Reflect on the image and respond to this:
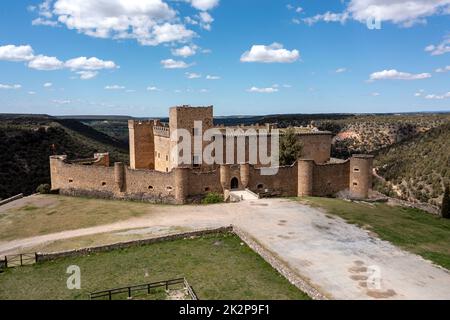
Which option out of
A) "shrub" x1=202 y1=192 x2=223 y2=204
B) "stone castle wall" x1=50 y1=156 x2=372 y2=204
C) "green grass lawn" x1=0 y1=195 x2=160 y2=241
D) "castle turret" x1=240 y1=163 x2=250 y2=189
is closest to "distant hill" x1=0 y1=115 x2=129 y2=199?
"stone castle wall" x1=50 y1=156 x2=372 y2=204

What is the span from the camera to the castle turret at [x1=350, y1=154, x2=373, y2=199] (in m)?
31.9

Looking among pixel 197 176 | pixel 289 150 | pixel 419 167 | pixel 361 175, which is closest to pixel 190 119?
pixel 197 176

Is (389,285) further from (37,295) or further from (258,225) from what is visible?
(37,295)

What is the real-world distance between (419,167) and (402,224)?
32886 millimetres

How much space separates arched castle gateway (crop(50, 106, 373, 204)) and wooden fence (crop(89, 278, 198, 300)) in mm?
14358

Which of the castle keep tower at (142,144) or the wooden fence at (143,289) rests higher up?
the castle keep tower at (142,144)

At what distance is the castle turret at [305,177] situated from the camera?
3114 cm

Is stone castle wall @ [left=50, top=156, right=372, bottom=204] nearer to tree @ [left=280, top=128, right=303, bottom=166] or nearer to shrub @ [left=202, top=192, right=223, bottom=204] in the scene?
shrub @ [left=202, top=192, right=223, bottom=204]

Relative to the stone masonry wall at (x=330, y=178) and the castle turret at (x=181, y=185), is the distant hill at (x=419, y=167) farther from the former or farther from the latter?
the castle turret at (x=181, y=185)

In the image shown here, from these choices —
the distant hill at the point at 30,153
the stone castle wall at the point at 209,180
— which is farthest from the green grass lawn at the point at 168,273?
the distant hill at the point at 30,153

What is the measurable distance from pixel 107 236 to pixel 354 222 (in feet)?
44.8

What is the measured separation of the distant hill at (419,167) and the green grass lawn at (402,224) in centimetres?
1834

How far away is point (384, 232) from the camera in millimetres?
21766
